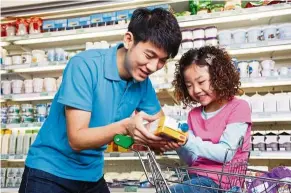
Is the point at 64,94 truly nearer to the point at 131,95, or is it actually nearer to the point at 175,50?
the point at 131,95

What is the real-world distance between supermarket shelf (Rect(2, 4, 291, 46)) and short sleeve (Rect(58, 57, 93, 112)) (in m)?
2.08

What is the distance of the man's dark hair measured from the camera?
3.74 feet

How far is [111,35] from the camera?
362 centimetres

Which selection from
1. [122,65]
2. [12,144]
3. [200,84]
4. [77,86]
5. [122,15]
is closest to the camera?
[77,86]

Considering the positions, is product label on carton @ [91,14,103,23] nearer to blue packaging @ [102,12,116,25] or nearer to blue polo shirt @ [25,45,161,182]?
blue packaging @ [102,12,116,25]

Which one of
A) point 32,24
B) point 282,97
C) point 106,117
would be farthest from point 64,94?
point 32,24

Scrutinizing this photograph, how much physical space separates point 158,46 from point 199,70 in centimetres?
36

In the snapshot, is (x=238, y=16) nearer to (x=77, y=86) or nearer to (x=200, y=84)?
(x=200, y=84)

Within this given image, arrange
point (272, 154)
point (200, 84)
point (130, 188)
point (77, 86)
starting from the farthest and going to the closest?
point (130, 188), point (272, 154), point (200, 84), point (77, 86)

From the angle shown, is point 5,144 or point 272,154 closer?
point 272,154

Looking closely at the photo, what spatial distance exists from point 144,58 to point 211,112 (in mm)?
449

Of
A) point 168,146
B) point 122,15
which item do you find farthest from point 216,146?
point 122,15

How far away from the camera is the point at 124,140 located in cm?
99

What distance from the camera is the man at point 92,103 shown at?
1.10m
